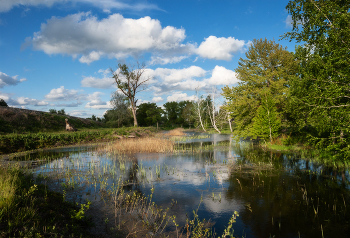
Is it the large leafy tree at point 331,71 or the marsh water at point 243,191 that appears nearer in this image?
the marsh water at point 243,191

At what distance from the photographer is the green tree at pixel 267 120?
2131cm

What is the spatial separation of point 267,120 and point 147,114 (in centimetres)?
6859

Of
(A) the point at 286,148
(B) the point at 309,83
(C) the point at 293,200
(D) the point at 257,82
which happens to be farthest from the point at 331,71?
(D) the point at 257,82

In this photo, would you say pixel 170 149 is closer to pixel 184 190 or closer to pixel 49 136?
pixel 184 190

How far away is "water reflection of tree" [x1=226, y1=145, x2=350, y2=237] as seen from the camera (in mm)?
5637

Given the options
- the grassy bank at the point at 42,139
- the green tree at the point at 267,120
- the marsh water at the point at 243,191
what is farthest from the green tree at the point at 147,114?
the marsh water at the point at 243,191

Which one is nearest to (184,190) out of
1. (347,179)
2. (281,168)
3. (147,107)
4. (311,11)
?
(281,168)

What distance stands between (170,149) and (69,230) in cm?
1546

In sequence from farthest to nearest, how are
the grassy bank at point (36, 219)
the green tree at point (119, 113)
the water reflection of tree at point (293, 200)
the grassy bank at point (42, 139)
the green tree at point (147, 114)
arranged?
the green tree at point (147, 114) → the green tree at point (119, 113) → the grassy bank at point (42, 139) → the water reflection of tree at point (293, 200) → the grassy bank at point (36, 219)

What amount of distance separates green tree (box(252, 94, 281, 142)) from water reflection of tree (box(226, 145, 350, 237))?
10.0 meters

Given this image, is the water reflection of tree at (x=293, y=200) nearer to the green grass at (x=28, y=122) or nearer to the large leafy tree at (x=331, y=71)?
the large leafy tree at (x=331, y=71)

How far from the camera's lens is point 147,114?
86.4 metres

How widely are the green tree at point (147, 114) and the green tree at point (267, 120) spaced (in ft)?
200

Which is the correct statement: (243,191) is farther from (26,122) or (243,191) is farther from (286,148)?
(26,122)
